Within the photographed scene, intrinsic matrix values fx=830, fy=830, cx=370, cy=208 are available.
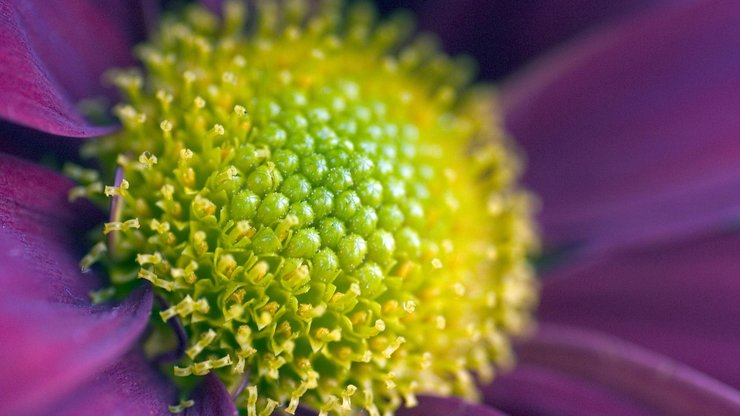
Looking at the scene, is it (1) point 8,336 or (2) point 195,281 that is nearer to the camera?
(1) point 8,336

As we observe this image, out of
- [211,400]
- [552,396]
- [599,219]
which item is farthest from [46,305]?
[599,219]

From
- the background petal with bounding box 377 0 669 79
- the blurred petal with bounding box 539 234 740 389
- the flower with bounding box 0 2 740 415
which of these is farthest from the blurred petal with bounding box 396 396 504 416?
the background petal with bounding box 377 0 669 79

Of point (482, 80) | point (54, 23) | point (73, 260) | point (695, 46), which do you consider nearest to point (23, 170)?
point (73, 260)

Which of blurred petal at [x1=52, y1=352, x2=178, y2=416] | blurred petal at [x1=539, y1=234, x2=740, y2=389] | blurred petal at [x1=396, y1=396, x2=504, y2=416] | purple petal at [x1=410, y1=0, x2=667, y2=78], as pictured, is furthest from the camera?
purple petal at [x1=410, y1=0, x2=667, y2=78]

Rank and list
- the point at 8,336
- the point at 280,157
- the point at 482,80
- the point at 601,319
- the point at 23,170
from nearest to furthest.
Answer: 1. the point at 8,336
2. the point at 23,170
3. the point at 280,157
4. the point at 601,319
5. the point at 482,80

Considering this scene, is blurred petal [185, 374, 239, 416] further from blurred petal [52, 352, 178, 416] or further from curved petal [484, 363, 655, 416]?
curved petal [484, 363, 655, 416]

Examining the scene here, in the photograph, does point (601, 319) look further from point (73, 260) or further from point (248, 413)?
point (73, 260)

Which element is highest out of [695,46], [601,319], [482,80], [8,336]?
[695,46]
